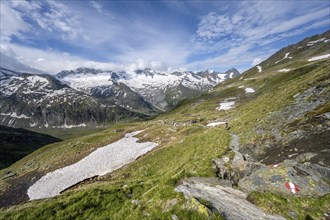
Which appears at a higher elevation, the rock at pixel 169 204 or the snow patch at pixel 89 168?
the rock at pixel 169 204

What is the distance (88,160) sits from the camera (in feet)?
163

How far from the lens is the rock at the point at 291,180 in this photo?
15195mm

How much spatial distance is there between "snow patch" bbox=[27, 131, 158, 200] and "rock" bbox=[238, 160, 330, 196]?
97.7ft

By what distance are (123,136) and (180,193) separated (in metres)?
52.8

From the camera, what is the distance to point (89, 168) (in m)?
44.6

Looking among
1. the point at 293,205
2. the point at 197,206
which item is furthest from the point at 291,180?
the point at 197,206

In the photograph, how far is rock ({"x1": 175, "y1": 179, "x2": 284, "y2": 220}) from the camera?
12.9m

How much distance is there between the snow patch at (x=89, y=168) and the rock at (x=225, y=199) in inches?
1097

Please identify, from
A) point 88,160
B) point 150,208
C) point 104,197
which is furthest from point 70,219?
point 88,160

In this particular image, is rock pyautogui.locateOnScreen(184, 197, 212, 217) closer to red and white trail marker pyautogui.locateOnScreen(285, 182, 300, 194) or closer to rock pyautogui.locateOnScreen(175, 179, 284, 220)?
rock pyautogui.locateOnScreen(175, 179, 284, 220)

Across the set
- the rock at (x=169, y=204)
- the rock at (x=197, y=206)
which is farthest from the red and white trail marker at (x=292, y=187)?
the rock at (x=169, y=204)

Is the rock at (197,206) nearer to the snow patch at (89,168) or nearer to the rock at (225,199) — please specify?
the rock at (225,199)

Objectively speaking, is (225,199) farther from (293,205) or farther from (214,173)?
(214,173)

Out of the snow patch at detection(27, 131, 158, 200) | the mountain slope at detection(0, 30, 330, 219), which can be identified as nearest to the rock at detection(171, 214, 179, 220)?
the mountain slope at detection(0, 30, 330, 219)
